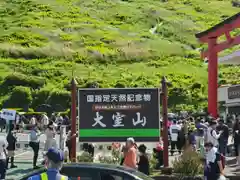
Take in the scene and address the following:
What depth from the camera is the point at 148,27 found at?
81.8m

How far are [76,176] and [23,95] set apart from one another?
45479 mm

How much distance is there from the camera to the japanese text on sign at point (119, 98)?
1634 cm

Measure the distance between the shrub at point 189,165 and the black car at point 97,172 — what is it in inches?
276

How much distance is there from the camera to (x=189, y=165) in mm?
15469

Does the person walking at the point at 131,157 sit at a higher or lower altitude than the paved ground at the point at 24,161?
higher

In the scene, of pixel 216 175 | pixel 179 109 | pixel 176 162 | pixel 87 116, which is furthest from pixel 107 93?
pixel 179 109

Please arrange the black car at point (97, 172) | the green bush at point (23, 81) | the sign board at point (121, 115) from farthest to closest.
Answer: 1. the green bush at point (23, 81)
2. the sign board at point (121, 115)
3. the black car at point (97, 172)

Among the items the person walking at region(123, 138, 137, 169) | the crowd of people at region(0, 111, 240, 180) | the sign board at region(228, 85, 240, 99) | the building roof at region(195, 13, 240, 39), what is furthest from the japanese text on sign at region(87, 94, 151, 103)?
the sign board at region(228, 85, 240, 99)

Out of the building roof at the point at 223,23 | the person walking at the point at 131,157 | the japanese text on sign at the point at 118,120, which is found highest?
the building roof at the point at 223,23

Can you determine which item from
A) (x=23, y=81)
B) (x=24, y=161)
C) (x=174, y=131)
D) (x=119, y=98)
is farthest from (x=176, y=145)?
(x=23, y=81)

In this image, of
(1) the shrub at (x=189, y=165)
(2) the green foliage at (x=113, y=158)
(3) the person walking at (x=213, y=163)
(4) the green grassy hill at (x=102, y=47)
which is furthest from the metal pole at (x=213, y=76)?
(4) the green grassy hill at (x=102, y=47)

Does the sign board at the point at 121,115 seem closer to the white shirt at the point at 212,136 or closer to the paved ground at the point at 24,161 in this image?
the paved ground at the point at 24,161

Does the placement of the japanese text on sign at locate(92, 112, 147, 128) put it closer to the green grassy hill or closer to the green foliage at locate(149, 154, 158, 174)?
the green foliage at locate(149, 154, 158, 174)

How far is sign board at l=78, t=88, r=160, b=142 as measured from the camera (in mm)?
16281
